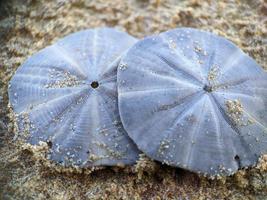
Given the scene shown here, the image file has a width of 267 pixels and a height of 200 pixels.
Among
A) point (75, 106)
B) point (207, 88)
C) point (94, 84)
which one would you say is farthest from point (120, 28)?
point (207, 88)

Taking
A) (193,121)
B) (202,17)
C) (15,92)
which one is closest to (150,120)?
(193,121)

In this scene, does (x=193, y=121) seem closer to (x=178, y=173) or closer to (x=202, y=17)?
(x=178, y=173)

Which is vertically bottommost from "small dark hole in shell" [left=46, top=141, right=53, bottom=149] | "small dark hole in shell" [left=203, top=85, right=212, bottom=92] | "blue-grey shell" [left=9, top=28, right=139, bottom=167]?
"small dark hole in shell" [left=46, top=141, right=53, bottom=149]

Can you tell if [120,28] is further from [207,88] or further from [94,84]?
[207,88]

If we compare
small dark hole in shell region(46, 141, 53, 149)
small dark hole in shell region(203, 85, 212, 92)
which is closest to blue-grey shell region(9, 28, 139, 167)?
small dark hole in shell region(46, 141, 53, 149)

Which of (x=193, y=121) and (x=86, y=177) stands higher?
(x=193, y=121)

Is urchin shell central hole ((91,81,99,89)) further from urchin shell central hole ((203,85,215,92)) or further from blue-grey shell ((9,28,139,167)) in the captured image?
urchin shell central hole ((203,85,215,92))

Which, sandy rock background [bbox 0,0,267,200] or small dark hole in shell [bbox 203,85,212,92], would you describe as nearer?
small dark hole in shell [bbox 203,85,212,92]
